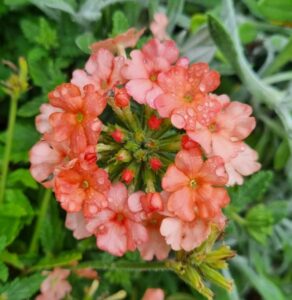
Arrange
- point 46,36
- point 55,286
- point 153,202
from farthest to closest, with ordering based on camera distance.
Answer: point 46,36 → point 55,286 → point 153,202

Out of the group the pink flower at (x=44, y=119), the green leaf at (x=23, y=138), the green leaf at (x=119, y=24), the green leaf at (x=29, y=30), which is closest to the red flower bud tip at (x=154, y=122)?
the pink flower at (x=44, y=119)

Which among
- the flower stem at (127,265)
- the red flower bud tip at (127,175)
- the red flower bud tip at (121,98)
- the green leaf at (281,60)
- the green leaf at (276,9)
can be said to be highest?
the green leaf at (276,9)

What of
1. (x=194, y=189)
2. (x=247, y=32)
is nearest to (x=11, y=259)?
(x=194, y=189)

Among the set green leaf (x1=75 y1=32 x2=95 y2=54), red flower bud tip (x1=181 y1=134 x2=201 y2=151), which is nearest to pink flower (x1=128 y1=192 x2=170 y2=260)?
red flower bud tip (x1=181 y1=134 x2=201 y2=151)

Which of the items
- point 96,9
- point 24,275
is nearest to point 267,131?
point 96,9

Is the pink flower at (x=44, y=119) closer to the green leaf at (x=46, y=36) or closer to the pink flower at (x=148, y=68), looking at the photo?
the pink flower at (x=148, y=68)

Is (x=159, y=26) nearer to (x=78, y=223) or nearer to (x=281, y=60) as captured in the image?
(x=281, y=60)

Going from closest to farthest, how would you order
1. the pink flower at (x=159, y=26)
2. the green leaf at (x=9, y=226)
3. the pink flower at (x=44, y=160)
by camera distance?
the pink flower at (x=44, y=160)
the green leaf at (x=9, y=226)
the pink flower at (x=159, y=26)
